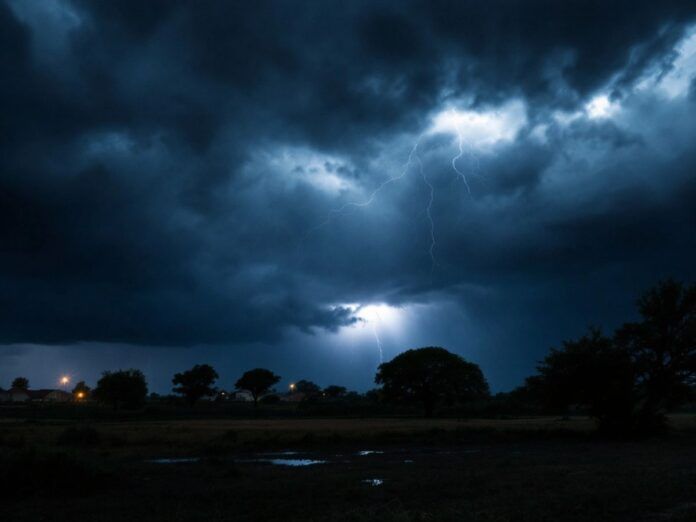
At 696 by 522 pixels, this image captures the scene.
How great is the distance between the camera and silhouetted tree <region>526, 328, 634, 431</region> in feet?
137

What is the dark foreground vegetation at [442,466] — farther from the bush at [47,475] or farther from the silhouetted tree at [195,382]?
the silhouetted tree at [195,382]

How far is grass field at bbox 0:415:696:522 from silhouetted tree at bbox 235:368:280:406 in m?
121

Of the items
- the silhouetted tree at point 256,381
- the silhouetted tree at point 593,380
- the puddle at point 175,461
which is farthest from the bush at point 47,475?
the silhouetted tree at point 256,381

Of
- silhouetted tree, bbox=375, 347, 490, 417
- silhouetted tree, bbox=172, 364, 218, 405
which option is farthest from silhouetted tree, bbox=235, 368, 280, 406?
silhouetted tree, bbox=375, 347, 490, 417

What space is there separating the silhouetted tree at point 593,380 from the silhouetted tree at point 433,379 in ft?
148

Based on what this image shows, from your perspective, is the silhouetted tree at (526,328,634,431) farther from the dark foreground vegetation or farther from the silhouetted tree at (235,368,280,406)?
the silhouetted tree at (235,368,280,406)

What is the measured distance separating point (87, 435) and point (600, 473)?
3058 centimetres

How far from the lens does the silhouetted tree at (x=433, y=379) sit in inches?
3546

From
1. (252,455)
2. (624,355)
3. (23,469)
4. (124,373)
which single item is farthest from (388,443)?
(124,373)

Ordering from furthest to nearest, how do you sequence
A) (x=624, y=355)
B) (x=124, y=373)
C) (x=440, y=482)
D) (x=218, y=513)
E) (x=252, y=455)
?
1. (x=124, y=373)
2. (x=624, y=355)
3. (x=252, y=455)
4. (x=440, y=482)
5. (x=218, y=513)

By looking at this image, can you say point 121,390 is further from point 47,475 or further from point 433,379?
point 47,475

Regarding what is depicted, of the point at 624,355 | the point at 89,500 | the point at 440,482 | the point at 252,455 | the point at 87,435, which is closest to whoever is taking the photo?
the point at 89,500

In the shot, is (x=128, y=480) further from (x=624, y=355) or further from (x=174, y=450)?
(x=624, y=355)

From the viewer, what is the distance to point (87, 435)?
121ft
